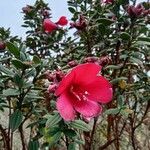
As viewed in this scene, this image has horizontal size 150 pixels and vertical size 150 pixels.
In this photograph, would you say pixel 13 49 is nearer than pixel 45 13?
Yes

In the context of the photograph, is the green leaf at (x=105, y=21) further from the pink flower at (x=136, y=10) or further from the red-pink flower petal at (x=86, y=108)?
the red-pink flower petal at (x=86, y=108)

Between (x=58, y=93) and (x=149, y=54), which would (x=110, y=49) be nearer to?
(x=149, y=54)

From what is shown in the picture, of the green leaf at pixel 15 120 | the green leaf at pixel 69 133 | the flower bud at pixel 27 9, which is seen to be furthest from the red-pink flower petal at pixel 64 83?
the flower bud at pixel 27 9

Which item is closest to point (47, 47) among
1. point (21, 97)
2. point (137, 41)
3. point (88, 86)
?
point (137, 41)

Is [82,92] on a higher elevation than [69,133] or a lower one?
higher

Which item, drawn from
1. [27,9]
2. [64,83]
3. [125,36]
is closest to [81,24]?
[125,36]

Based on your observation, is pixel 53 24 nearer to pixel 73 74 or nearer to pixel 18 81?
pixel 18 81

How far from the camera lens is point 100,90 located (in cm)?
147

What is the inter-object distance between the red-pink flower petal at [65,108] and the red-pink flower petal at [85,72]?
8 centimetres

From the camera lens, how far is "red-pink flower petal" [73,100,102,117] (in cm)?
141

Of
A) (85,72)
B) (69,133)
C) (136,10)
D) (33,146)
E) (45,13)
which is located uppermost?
(45,13)

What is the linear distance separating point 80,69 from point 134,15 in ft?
2.85

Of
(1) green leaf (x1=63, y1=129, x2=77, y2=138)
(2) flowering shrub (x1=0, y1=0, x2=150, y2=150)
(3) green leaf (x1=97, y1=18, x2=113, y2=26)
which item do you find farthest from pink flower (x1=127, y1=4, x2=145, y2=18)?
(1) green leaf (x1=63, y1=129, x2=77, y2=138)

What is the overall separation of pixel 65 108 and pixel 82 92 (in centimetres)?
16
